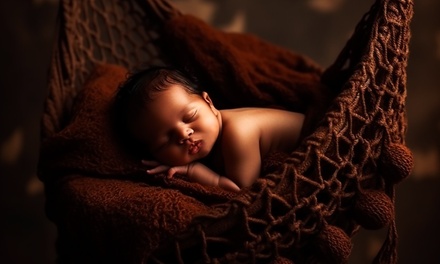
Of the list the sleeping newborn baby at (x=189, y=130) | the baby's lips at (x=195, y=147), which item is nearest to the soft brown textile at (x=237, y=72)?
the sleeping newborn baby at (x=189, y=130)

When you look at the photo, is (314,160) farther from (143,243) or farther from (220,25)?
(220,25)

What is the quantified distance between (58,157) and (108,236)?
28 cm

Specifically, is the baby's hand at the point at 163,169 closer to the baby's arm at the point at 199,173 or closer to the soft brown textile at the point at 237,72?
the baby's arm at the point at 199,173

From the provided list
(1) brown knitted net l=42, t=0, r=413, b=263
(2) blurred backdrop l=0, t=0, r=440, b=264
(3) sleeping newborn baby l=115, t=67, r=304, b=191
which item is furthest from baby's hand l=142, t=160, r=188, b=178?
(2) blurred backdrop l=0, t=0, r=440, b=264

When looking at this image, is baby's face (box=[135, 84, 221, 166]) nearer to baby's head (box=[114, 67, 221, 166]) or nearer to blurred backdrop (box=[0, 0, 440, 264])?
baby's head (box=[114, 67, 221, 166])

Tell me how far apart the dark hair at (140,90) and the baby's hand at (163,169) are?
0.22ft

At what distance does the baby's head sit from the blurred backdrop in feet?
2.08

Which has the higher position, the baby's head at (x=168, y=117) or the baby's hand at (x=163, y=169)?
the baby's head at (x=168, y=117)

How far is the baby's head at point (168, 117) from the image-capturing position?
922 mm

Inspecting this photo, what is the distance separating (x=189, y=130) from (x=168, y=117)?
0.04m

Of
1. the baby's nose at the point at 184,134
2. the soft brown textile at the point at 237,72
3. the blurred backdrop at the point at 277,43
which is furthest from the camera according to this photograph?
the blurred backdrop at the point at 277,43

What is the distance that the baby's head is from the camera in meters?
0.92

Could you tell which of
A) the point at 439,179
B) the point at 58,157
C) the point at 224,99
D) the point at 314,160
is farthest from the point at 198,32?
the point at 439,179

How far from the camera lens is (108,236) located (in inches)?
31.1
